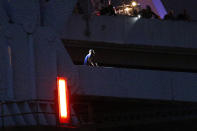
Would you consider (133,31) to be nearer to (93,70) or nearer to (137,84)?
(137,84)

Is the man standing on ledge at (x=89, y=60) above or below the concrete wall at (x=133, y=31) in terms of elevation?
below

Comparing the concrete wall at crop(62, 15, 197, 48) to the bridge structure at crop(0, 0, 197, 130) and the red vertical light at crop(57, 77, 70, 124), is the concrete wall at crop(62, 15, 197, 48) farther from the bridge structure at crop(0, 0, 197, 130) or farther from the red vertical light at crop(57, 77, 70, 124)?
the red vertical light at crop(57, 77, 70, 124)

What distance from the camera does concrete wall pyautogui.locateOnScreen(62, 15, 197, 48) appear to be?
2566cm

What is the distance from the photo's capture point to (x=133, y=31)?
26344mm

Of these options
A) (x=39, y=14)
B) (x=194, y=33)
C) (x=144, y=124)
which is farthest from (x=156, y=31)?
(x=39, y=14)

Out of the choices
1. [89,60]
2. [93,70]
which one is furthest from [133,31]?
[93,70]

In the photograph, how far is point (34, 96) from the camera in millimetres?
22938

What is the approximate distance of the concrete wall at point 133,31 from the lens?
25.7 m

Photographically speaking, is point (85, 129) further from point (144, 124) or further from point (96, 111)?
point (96, 111)

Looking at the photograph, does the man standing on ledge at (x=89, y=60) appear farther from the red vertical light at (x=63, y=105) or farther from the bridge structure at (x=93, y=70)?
the red vertical light at (x=63, y=105)

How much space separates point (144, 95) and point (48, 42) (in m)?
4.23

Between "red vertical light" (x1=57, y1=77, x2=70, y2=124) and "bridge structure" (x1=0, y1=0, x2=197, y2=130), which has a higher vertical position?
"bridge structure" (x1=0, y1=0, x2=197, y2=130)

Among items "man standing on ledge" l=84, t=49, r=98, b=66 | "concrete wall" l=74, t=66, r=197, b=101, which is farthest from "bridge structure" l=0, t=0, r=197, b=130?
"man standing on ledge" l=84, t=49, r=98, b=66

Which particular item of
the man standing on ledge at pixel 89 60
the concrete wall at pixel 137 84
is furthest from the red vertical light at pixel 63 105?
the man standing on ledge at pixel 89 60
